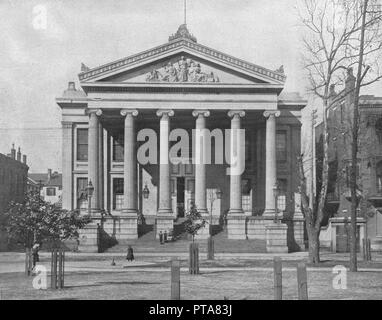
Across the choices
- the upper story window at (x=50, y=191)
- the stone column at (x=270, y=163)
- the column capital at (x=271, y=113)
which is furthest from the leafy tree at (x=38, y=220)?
the upper story window at (x=50, y=191)

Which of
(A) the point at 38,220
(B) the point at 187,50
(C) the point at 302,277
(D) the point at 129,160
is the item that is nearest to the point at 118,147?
(D) the point at 129,160

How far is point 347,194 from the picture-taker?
5803 centimetres

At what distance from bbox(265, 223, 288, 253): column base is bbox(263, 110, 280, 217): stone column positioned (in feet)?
17.2

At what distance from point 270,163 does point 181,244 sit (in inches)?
396

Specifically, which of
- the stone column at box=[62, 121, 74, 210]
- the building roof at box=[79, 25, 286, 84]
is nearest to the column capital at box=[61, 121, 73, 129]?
the stone column at box=[62, 121, 74, 210]

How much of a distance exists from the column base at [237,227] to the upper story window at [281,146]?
9935mm

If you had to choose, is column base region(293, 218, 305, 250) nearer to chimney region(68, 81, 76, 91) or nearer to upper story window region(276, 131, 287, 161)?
upper story window region(276, 131, 287, 161)

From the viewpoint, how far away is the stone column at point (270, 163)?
52969 millimetres

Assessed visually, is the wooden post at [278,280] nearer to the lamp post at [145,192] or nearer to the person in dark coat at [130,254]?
the person in dark coat at [130,254]

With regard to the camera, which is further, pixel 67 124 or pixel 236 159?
pixel 67 124

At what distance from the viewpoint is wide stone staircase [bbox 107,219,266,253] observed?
47075 mm

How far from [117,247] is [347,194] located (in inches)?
826

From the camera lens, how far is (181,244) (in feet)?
159

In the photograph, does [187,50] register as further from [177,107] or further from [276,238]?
[276,238]
